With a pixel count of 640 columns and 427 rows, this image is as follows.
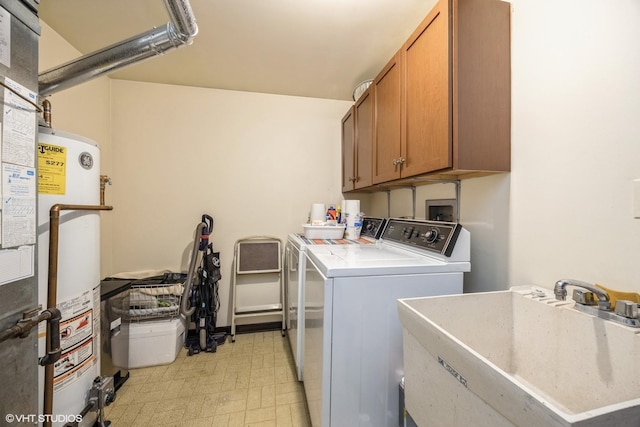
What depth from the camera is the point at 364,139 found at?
208 centimetres

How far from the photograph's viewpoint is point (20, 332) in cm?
75

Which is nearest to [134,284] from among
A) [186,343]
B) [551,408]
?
[186,343]

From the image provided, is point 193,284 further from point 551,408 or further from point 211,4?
point 551,408

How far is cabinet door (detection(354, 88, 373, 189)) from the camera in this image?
1945 mm

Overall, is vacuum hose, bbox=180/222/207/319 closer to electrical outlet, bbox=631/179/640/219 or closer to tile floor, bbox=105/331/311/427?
tile floor, bbox=105/331/311/427

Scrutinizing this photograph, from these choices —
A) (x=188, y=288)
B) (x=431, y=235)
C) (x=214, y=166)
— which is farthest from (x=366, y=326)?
(x=214, y=166)

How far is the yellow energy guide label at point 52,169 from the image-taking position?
3.38ft

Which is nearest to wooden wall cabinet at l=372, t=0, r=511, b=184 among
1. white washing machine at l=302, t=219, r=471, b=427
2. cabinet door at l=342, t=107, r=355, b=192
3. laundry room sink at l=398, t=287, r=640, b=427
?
white washing machine at l=302, t=219, r=471, b=427

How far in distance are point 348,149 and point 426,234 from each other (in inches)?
55.6

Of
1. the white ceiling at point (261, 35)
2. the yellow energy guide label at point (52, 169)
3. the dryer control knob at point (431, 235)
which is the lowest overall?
the dryer control knob at point (431, 235)

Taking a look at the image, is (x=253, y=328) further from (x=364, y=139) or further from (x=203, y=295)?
(x=364, y=139)

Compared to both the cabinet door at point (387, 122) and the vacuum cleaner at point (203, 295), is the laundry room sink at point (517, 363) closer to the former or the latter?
the cabinet door at point (387, 122)

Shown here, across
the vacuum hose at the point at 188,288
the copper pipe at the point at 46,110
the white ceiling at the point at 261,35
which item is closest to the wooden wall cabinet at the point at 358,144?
the white ceiling at the point at 261,35

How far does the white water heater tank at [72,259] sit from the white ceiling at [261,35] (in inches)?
40.4
